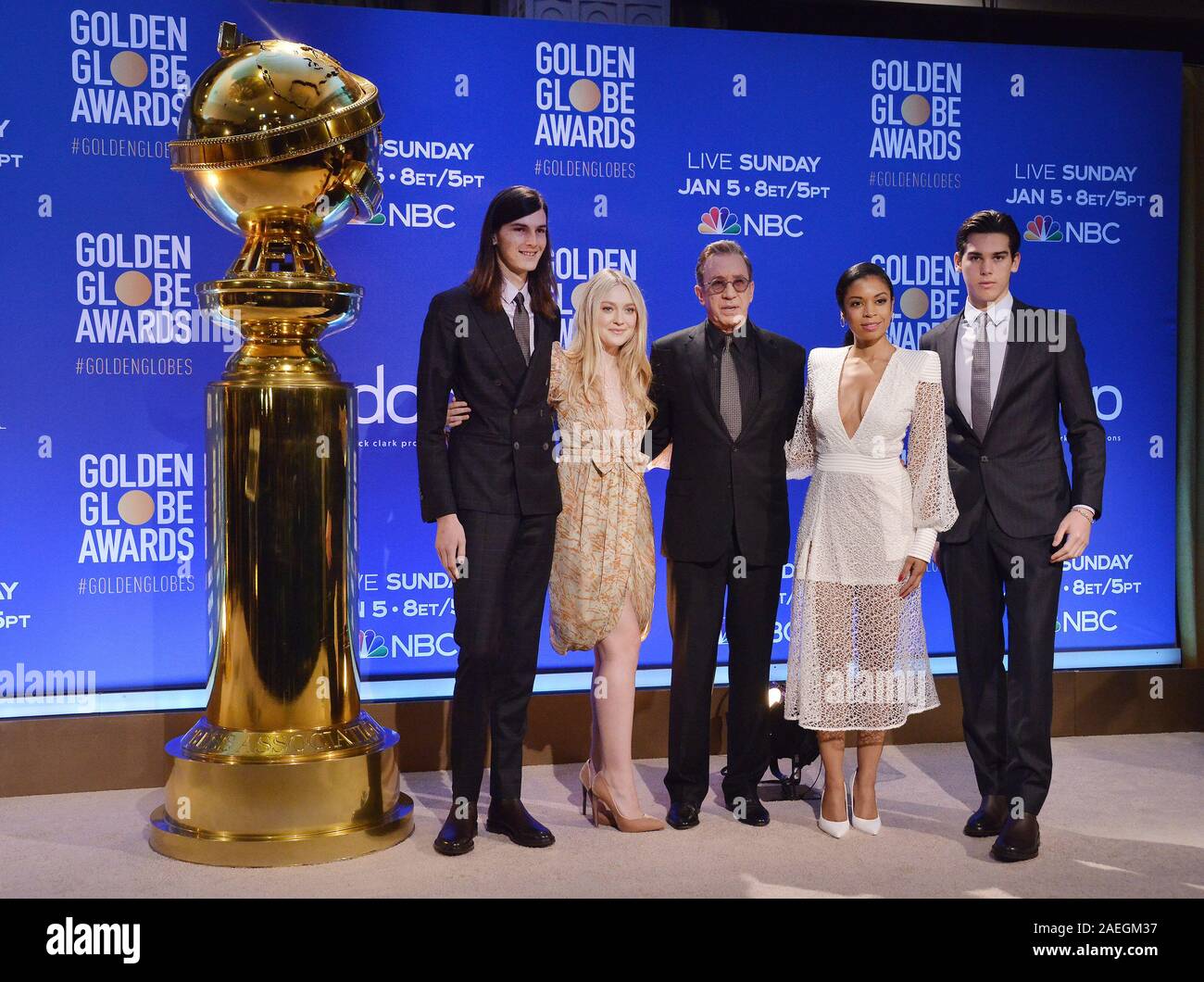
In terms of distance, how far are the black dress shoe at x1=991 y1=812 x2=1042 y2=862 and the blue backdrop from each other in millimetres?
1648

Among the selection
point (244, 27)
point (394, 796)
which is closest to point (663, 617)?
point (394, 796)

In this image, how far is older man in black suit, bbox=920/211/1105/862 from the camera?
390 cm

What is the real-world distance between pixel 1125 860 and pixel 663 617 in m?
2.05

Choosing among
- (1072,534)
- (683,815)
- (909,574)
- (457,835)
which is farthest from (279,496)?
(1072,534)

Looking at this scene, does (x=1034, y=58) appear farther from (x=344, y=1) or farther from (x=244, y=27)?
(x=244, y=27)

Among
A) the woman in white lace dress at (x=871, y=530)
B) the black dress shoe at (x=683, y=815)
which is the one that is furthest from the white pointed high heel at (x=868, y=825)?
the black dress shoe at (x=683, y=815)

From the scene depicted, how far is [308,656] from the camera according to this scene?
3.85 m

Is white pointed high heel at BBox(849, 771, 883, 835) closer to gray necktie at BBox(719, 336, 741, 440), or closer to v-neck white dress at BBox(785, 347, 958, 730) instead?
v-neck white dress at BBox(785, 347, 958, 730)

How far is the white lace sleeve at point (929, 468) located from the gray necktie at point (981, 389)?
0.16 m

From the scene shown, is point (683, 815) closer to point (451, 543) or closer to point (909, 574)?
point (909, 574)

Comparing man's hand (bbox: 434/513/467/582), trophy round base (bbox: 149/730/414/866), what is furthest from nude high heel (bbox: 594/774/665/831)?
man's hand (bbox: 434/513/467/582)

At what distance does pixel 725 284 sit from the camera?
4.04 m

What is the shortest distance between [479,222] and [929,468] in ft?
7.06

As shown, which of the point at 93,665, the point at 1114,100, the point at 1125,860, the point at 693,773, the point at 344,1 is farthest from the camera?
the point at 1114,100
